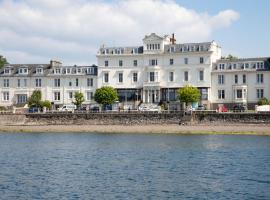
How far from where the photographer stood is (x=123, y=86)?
4350 inches

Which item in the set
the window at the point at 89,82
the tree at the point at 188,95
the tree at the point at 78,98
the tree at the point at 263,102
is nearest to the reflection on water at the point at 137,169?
the tree at the point at 263,102

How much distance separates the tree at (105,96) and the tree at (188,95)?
12453 millimetres

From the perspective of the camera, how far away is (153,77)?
355ft

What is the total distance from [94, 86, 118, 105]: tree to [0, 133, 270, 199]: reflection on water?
35220 mm

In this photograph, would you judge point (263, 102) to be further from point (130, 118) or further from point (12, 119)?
point (12, 119)

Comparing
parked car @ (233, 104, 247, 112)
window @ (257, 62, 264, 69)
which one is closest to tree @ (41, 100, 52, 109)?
parked car @ (233, 104, 247, 112)

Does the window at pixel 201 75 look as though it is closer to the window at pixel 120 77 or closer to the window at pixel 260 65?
the window at pixel 260 65

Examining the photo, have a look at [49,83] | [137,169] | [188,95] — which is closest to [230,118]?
[188,95]

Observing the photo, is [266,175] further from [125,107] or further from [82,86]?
[82,86]

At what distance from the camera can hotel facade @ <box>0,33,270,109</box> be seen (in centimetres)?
10325

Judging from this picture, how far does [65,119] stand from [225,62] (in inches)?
1203

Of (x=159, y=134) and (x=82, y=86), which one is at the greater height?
(x=82, y=86)

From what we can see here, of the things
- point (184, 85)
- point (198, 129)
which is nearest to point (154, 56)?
point (184, 85)

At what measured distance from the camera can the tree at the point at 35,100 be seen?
10856 cm
